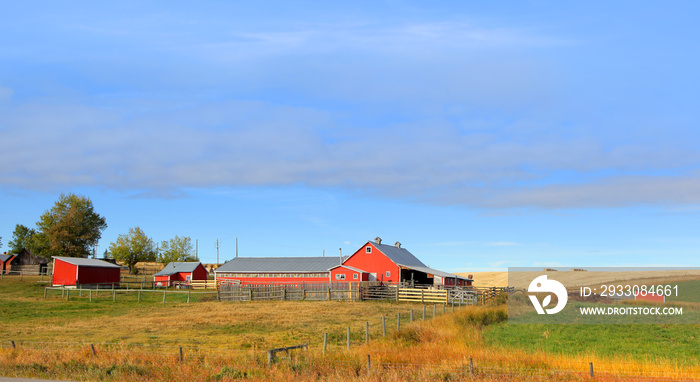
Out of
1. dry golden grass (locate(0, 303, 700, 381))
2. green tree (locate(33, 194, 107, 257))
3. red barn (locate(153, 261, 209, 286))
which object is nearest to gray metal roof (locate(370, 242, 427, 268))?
red barn (locate(153, 261, 209, 286))

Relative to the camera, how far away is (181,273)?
78562mm

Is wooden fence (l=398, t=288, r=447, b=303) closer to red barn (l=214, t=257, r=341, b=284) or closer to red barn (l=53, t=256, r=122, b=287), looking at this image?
red barn (l=214, t=257, r=341, b=284)

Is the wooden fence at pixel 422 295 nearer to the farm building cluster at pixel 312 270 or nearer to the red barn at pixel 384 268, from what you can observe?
the farm building cluster at pixel 312 270

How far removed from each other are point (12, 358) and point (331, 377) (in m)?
10.2

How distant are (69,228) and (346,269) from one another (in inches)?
2139

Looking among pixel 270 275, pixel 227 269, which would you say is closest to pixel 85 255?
pixel 227 269

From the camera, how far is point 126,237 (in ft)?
335

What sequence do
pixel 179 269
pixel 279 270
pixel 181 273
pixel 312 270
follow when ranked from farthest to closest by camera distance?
pixel 179 269
pixel 181 273
pixel 279 270
pixel 312 270

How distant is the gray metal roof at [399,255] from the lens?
6078 centimetres

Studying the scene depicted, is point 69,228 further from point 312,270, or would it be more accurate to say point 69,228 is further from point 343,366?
point 343,366

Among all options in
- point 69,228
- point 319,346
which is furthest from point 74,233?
point 319,346

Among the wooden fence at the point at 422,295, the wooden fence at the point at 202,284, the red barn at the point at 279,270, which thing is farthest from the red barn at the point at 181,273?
the wooden fence at the point at 422,295

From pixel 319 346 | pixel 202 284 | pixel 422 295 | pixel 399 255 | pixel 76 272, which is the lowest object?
pixel 319 346

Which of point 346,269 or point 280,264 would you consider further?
point 280,264
